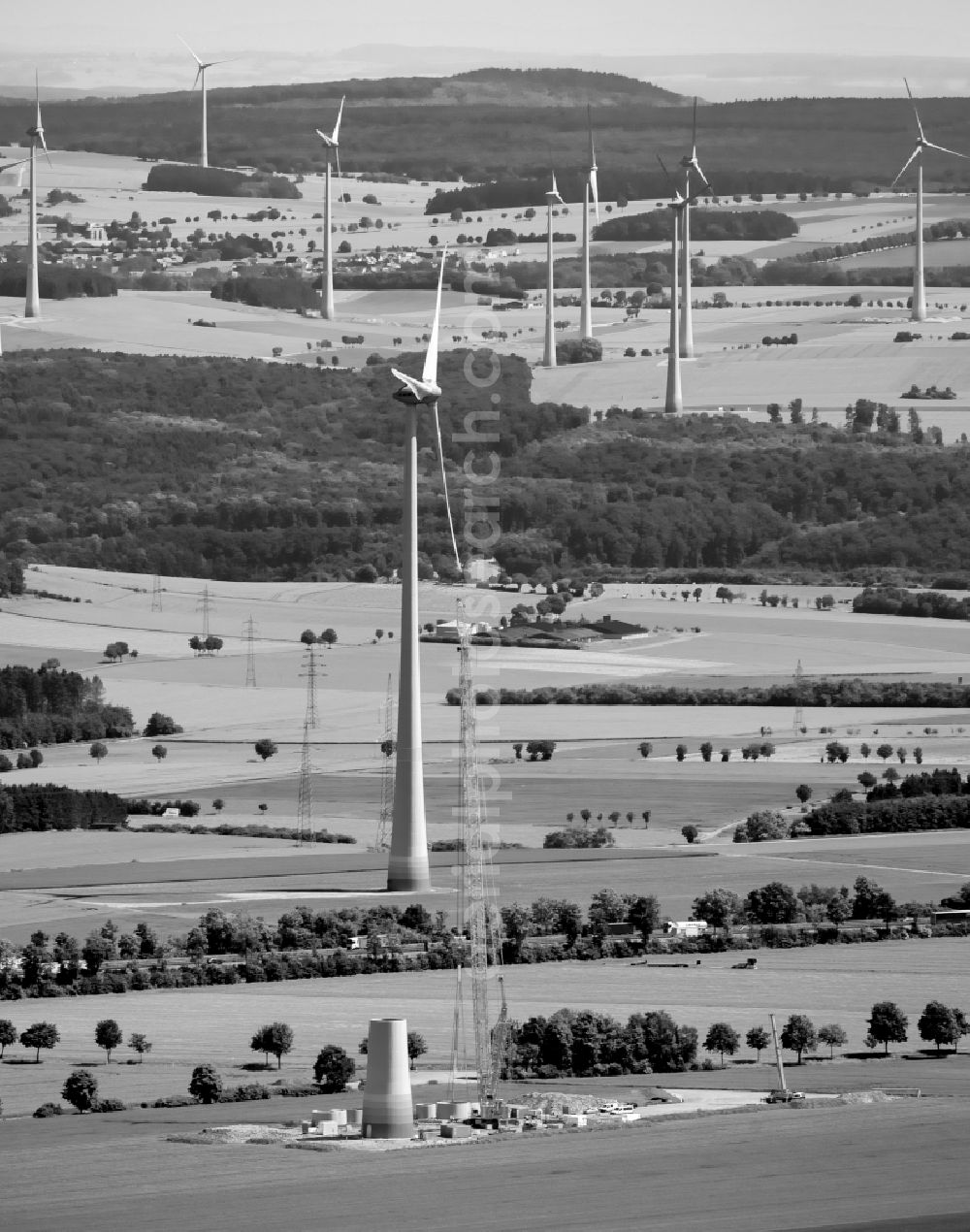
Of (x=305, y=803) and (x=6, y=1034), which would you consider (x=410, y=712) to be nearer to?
(x=6, y=1034)

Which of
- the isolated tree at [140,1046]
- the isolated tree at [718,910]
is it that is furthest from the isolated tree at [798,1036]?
the isolated tree at [718,910]

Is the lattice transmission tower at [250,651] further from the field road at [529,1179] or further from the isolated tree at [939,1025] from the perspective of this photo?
the field road at [529,1179]

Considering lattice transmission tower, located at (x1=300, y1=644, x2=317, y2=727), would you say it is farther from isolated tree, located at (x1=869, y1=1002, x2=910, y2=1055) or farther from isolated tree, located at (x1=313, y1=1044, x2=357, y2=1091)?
isolated tree, located at (x1=313, y1=1044, x2=357, y2=1091)

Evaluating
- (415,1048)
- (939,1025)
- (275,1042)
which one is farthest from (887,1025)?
(275,1042)

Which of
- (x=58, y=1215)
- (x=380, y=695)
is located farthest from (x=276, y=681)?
(x=58, y=1215)

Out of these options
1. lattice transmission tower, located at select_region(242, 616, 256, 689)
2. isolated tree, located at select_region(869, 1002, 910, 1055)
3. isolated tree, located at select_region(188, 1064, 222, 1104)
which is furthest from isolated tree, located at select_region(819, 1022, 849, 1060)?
lattice transmission tower, located at select_region(242, 616, 256, 689)
